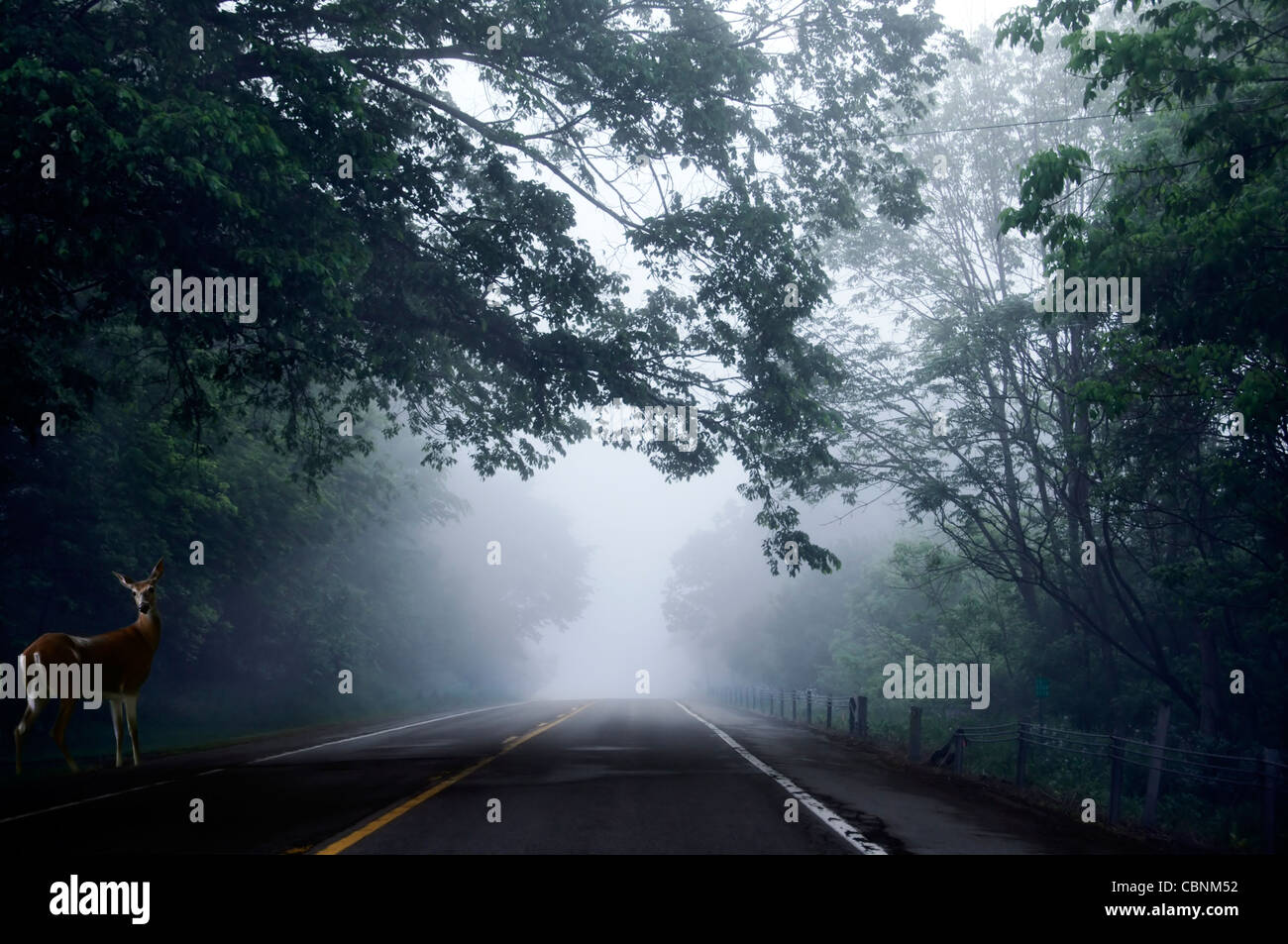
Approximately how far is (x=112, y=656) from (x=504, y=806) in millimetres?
6530

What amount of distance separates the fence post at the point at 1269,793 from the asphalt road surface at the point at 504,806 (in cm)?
153

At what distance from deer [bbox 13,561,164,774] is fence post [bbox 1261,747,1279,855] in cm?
1266

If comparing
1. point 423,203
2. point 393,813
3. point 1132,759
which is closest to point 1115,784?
point 1132,759

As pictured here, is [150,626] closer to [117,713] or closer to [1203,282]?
[117,713]

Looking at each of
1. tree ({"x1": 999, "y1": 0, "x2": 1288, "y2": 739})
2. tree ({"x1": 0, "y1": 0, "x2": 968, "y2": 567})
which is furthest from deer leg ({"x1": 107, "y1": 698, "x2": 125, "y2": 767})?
tree ({"x1": 999, "y1": 0, "x2": 1288, "y2": 739})

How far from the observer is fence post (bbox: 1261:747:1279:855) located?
27.7ft

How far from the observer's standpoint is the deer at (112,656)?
11672 millimetres

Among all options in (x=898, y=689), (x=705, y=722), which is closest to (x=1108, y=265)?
(x=705, y=722)

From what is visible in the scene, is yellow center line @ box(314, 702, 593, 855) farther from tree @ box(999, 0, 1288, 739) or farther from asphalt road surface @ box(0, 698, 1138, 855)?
tree @ box(999, 0, 1288, 739)

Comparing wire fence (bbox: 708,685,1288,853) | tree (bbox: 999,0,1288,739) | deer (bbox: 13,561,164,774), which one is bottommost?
wire fence (bbox: 708,685,1288,853)

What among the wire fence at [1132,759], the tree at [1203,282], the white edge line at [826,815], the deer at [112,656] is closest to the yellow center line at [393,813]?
the white edge line at [826,815]

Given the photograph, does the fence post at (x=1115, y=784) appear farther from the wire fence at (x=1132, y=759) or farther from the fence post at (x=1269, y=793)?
the fence post at (x=1269, y=793)

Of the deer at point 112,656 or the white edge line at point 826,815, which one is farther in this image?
the deer at point 112,656
